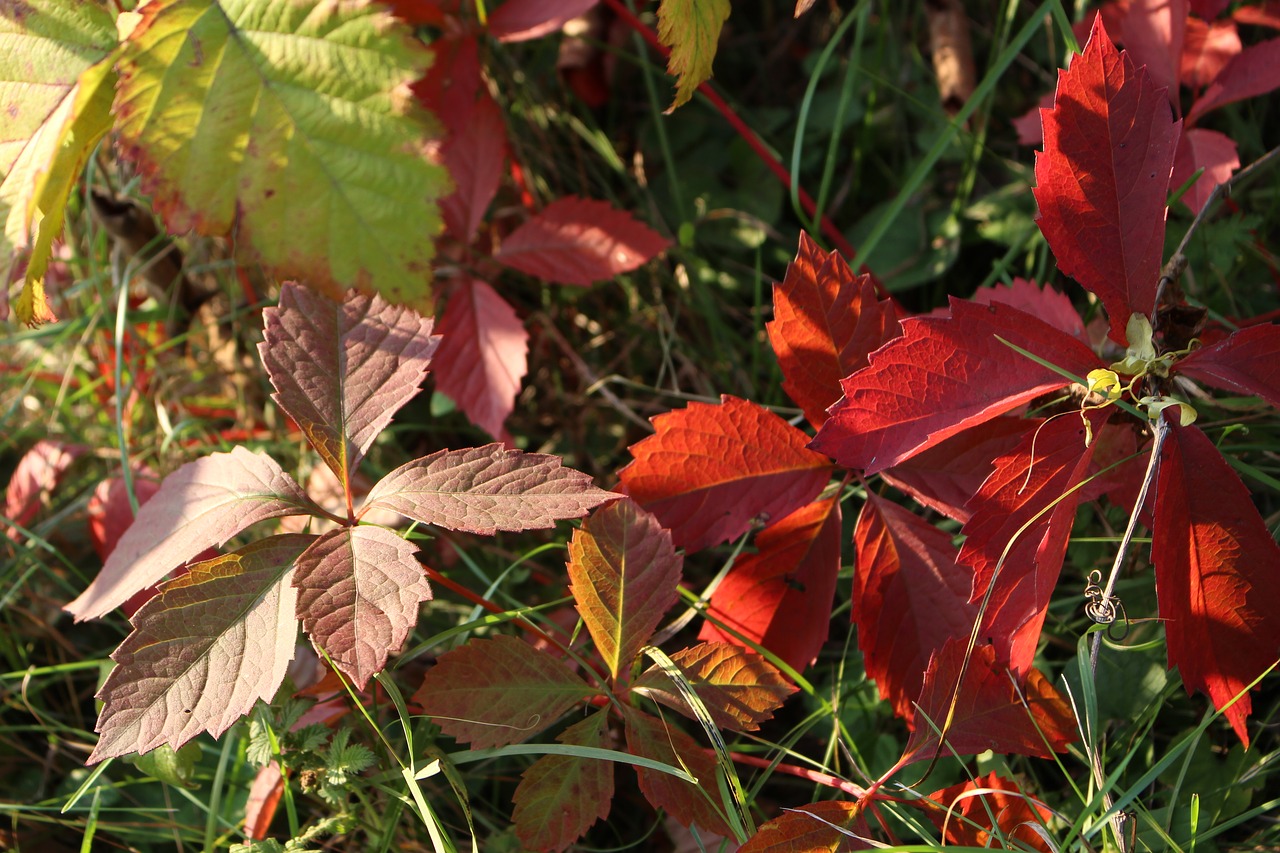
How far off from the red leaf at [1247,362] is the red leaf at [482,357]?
928mm

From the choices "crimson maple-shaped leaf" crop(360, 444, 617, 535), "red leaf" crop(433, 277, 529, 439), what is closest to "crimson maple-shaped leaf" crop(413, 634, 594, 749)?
"crimson maple-shaped leaf" crop(360, 444, 617, 535)

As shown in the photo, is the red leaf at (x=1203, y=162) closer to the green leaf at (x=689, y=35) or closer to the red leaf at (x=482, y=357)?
the green leaf at (x=689, y=35)

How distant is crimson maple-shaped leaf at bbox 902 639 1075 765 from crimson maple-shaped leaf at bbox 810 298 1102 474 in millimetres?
241

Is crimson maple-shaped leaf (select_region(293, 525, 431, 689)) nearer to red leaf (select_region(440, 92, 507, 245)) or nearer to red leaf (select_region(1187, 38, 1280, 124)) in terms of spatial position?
red leaf (select_region(440, 92, 507, 245))

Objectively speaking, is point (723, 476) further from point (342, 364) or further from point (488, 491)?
point (342, 364)

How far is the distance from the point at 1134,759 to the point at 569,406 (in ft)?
3.56

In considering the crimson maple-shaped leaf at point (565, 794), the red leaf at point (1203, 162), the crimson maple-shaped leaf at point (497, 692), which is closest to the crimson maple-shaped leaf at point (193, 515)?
the crimson maple-shaped leaf at point (497, 692)

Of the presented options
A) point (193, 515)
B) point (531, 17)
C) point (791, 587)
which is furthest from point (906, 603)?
point (531, 17)

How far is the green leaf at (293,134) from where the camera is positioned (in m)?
0.90

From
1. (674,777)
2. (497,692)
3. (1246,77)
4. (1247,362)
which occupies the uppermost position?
(1246,77)

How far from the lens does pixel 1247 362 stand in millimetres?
905

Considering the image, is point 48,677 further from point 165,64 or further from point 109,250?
point 165,64

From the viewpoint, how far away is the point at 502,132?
1.58 meters

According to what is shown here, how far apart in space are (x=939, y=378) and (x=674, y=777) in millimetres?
514
